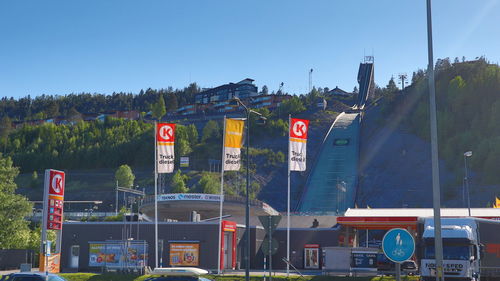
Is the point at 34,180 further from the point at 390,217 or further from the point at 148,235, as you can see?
the point at 390,217

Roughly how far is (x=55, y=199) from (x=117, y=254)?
1149 cm

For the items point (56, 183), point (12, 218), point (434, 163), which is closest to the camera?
point (434, 163)

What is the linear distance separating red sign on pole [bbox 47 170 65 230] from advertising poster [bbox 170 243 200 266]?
12741mm

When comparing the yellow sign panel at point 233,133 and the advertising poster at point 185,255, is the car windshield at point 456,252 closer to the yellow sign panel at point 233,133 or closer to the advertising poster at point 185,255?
the yellow sign panel at point 233,133

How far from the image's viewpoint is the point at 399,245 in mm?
13461

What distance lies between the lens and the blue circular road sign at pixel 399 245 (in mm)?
13328

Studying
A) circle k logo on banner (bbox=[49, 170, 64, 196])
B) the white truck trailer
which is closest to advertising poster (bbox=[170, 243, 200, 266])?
circle k logo on banner (bbox=[49, 170, 64, 196])

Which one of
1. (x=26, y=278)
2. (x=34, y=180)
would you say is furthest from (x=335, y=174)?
(x=26, y=278)

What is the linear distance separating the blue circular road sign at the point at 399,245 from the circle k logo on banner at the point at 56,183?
28.6 meters

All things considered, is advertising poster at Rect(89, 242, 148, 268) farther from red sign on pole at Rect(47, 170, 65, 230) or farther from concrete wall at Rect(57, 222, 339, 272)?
red sign on pole at Rect(47, 170, 65, 230)

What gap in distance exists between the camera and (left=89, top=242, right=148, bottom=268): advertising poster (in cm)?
4741

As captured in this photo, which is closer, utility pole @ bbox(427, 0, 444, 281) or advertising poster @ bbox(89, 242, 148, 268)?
utility pole @ bbox(427, 0, 444, 281)

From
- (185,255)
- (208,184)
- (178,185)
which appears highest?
(208,184)

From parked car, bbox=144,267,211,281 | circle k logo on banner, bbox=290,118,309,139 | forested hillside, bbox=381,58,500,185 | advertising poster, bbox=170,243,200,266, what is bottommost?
advertising poster, bbox=170,243,200,266
